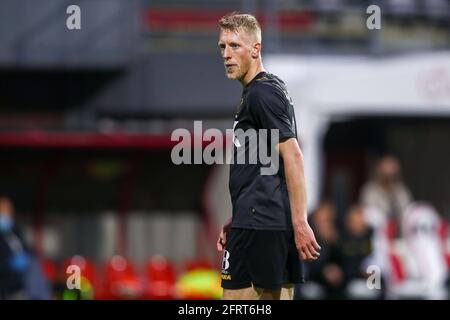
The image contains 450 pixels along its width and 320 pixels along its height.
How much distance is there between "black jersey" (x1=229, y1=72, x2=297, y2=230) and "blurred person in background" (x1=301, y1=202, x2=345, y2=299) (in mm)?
7215

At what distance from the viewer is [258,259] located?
6.56 m

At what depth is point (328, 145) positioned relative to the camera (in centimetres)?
2031

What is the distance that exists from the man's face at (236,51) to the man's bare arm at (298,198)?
45 cm

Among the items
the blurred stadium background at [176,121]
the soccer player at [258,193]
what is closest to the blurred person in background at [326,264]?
the blurred stadium background at [176,121]

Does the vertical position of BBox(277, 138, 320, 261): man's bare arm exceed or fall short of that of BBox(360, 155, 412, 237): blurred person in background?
it falls short

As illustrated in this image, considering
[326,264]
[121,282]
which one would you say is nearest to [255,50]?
[326,264]

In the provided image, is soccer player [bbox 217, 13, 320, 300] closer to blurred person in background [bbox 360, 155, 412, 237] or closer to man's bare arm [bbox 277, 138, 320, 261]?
man's bare arm [bbox 277, 138, 320, 261]

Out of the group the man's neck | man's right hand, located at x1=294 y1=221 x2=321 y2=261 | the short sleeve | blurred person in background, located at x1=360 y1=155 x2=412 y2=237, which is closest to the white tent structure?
blurred person in background, located at x1=360 y1=155 x2=412 y2=237

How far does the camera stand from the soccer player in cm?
649

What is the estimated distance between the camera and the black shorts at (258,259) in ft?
21.5

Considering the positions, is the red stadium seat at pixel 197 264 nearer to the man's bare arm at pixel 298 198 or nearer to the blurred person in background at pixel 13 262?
the blurred person in background at pixel 13 262

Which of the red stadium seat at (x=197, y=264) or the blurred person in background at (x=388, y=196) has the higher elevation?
the blurred person in background at (x=388, y=196)

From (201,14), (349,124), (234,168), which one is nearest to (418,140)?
(349,124)
